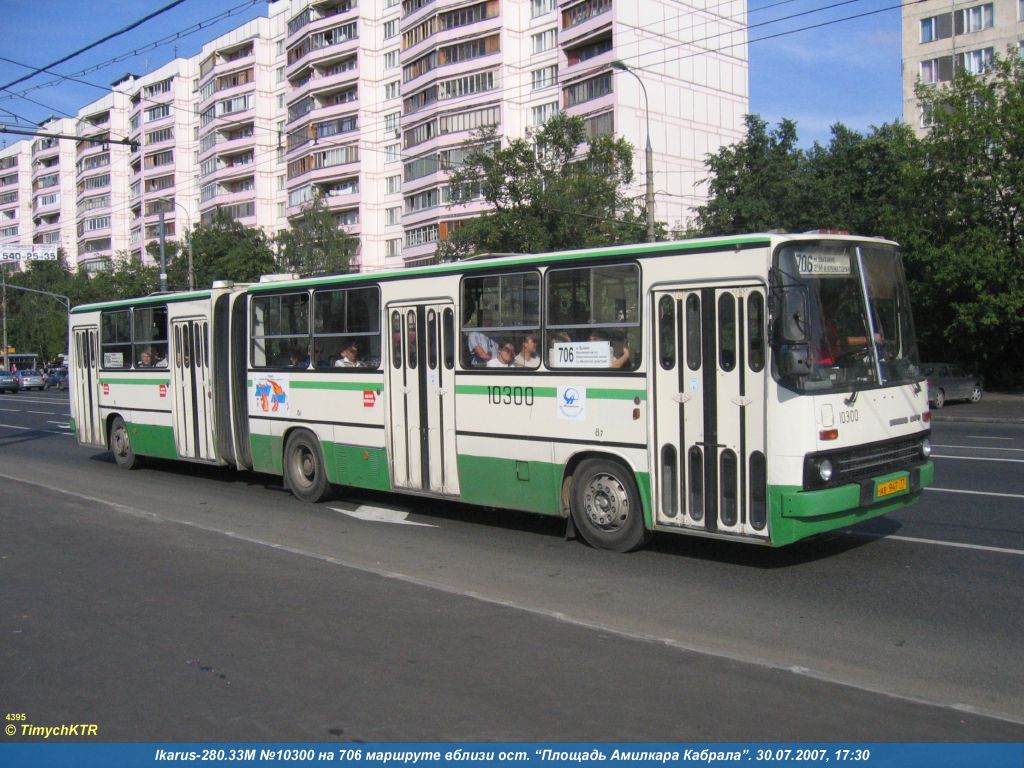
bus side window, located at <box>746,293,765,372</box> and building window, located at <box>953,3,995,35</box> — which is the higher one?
building window, located at <box>953,3,995,35</box>

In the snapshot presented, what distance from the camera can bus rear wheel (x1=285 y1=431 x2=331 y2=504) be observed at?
1281 cm

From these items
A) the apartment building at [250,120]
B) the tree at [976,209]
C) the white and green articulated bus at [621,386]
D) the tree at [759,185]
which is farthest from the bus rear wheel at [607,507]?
the apartment building at [250,120]

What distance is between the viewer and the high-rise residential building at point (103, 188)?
10269cm

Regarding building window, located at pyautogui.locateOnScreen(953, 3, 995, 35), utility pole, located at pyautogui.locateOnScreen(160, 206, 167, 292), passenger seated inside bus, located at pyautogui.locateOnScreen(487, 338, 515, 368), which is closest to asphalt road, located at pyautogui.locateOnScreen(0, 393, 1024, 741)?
passenger seated inside bus, located at pyautogui.locateOnScreen(487, 338, 515, 368)

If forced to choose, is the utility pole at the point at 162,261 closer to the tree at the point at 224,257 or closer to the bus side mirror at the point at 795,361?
the tree at the point at 224,257

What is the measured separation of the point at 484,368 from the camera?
34.4ft

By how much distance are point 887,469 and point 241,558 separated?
6073mm

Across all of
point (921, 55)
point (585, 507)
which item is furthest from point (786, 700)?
point (921, 55)

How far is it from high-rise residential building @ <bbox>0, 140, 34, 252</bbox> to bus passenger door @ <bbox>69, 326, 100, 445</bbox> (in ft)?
394

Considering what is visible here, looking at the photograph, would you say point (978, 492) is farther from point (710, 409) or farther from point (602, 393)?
point (602, 393)

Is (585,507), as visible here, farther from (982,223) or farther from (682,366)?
(982,223)

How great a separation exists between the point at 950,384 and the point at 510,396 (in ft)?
82.1

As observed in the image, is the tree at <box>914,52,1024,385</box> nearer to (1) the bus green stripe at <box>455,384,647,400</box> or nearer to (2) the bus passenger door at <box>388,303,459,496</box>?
(2) the bus passenger door at <box>388,303,459,496</box>

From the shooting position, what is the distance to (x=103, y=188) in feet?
345
